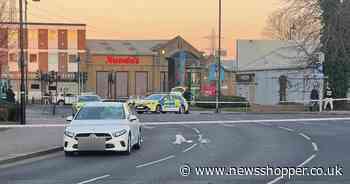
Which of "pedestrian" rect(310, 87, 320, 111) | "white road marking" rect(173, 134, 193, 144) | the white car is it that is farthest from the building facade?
the white car

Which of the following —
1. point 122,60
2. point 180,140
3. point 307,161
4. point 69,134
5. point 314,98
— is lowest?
point 180,140

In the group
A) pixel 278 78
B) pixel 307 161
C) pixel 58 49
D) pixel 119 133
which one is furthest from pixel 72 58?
pixel 307 161

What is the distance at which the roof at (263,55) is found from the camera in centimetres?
7217

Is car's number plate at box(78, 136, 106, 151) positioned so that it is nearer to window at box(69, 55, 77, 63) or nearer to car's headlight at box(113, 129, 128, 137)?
car's headlight at box(113, 129, 128, 137)

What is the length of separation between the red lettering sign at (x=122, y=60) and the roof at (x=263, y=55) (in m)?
19.3

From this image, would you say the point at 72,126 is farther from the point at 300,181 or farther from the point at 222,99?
the point at 222,99

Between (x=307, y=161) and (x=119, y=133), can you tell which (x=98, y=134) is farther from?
(x=307, y=161)

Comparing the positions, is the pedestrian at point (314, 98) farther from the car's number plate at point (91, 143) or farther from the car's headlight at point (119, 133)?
the car's number plate at point (91, 143)

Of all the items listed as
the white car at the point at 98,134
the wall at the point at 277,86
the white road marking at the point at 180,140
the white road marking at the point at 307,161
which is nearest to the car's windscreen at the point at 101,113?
the white car at the point at 98,134

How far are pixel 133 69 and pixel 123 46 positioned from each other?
9146 mm

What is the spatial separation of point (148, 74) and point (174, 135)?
8094 cm

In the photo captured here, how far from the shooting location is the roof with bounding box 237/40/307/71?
72.2 metres

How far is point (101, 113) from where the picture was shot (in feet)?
63.5

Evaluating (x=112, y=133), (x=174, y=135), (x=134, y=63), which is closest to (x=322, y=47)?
(x=174, y=135)
